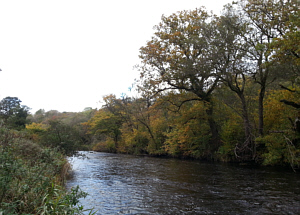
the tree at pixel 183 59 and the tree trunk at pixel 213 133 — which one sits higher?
the tree at pixel 183 59

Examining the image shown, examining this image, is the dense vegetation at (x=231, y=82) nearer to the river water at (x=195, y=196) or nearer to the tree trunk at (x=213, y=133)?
the tree trunk at (x=213, y=133)

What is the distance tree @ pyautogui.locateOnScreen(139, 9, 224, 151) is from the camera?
18.1 meters

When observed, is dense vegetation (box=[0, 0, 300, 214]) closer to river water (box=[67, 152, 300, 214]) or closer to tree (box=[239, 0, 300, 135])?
tree (box=[239, 0, 300, 135])

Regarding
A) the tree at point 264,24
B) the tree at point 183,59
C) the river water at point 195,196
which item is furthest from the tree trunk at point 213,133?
the river water at point 195,196

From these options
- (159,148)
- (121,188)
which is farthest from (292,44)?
(159,148)

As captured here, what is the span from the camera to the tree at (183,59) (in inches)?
714

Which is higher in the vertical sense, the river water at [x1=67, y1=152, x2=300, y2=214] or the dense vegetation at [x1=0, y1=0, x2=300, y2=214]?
the dense vegetation at [x1=0, y1=0, x2=300, y2=214]

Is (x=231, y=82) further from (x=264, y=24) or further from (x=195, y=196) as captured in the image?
(x=195, y=196)

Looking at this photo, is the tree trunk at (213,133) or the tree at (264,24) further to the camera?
the tree trunk at (213,133)

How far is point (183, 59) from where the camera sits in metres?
18.5

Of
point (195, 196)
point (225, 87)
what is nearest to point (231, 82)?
point (225, 87)

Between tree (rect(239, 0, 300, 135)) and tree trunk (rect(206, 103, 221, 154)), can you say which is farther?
tree trunk (rect(206, 103, 221, 154))

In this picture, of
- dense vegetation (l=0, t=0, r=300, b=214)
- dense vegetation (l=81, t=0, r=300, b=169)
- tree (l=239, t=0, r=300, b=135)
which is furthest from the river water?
tree (l=239, t=0, r=300, b=135)

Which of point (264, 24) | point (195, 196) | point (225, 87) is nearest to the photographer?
point (195, 196)
